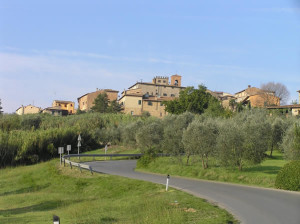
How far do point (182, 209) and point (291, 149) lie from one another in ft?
47.8

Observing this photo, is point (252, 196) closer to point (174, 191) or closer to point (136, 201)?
point (174, 191)

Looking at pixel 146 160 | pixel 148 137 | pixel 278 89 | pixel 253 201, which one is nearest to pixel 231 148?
pixel 253 201

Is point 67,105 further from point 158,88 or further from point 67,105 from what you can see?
point 158,88

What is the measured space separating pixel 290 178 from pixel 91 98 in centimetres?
10447

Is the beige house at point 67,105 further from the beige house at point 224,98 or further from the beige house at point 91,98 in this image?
the beige house at point 224,98

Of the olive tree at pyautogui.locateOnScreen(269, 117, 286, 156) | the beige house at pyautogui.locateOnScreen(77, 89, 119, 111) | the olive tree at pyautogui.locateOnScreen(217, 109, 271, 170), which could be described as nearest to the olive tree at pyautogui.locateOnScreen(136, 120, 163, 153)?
the olive tree at pyautogui.locateOnScreen(269, 117, 286, 156)

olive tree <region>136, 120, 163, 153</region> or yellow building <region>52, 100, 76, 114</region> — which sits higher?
yellow building <region>52, 100, 76, 114</region>

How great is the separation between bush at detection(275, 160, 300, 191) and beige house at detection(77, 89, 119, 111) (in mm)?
99009

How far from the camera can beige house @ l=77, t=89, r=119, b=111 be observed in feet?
395

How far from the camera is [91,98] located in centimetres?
12088

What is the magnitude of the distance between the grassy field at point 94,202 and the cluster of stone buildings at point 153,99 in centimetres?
5640

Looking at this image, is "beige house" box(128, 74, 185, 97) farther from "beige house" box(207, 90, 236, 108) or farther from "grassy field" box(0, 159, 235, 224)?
"grassy field" box(0, 159, 235, 224)

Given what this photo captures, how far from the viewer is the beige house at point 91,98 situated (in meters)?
120

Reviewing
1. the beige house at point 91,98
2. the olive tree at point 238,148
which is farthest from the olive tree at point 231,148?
the beige house at point 91,98
